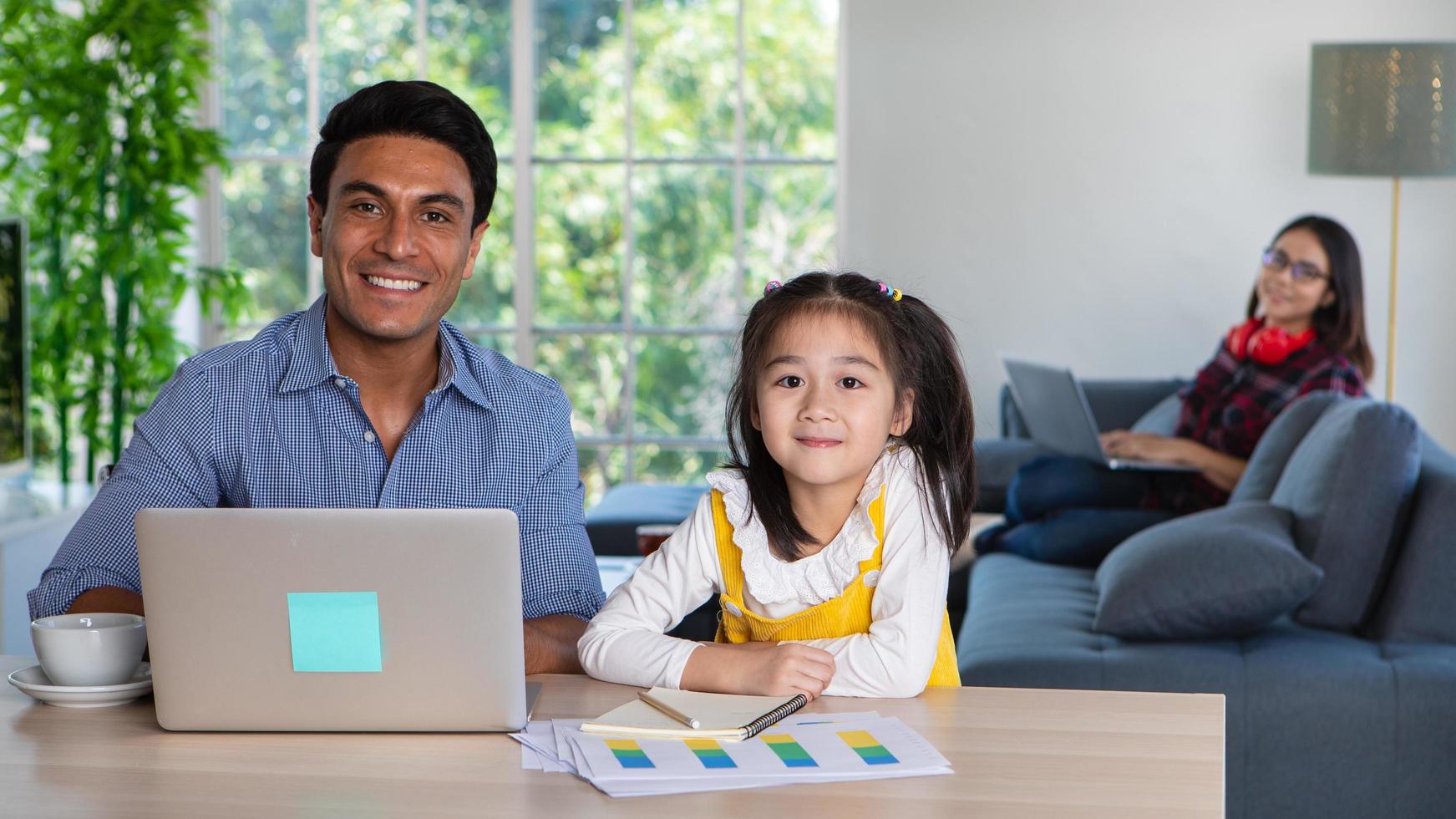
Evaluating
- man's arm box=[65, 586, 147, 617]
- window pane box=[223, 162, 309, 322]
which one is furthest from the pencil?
window pane box=[223, 162, 309, 322]

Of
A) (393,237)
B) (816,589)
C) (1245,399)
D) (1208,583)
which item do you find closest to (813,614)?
(816,589)

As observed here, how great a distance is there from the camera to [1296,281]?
11.7ft

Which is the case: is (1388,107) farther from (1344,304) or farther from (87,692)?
(87,692)

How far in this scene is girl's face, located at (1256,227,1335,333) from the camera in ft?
11.6

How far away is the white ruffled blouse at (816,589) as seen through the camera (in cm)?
139

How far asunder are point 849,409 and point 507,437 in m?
0.47

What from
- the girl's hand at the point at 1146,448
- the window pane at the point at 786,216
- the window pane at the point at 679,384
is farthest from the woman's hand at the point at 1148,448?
the window pane at the point at 679,384

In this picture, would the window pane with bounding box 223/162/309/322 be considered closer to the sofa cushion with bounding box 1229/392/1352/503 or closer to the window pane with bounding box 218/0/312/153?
the window pane with bounding box 218/0/312/153

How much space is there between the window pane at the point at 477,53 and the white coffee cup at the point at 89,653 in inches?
154

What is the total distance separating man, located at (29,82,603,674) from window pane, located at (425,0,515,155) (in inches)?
132

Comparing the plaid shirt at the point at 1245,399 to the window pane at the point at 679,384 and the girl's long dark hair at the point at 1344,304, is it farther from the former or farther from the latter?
the window pane at the point at 679,384

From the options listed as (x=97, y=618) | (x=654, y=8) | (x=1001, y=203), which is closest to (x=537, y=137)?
(x=654, y=8)

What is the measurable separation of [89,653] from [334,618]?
301 millimetres

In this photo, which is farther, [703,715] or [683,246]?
[683,246]
